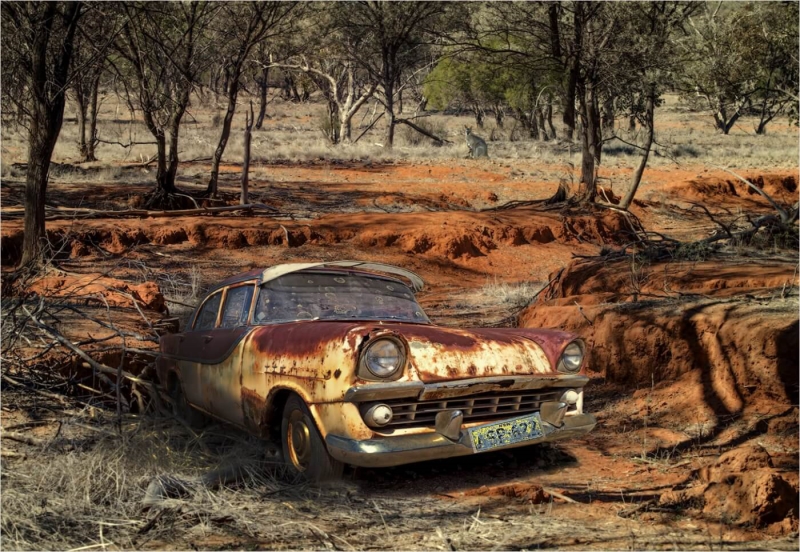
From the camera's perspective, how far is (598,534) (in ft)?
13.9

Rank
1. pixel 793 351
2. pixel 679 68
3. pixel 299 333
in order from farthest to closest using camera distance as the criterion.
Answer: pixel 679 68 → pixel 793 351 → pixel 299 333

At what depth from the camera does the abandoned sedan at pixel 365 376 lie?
4.71 m

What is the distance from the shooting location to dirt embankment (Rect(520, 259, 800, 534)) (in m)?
4.62

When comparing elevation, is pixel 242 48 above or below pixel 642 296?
above

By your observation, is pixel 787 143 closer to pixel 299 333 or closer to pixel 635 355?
pixel 635 355

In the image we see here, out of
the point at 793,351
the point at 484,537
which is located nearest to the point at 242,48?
the point at 793,351

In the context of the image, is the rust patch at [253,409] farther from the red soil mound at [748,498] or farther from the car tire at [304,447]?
the red soil mound at [748,498]

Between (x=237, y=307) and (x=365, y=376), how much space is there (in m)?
1.72

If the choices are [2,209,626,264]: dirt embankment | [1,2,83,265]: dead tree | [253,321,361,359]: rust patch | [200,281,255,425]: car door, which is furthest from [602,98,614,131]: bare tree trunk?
[253,321,361,359]: rust patch

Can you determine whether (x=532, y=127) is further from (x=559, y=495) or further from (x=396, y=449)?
(x=396, y=449)

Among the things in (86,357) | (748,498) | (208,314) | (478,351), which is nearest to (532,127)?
(208,314)

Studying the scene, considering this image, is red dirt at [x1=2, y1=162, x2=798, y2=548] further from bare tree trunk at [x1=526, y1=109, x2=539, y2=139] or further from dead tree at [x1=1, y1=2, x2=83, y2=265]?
bare tree trunk at [x1=526, y1=109, x2=539, y2=139]

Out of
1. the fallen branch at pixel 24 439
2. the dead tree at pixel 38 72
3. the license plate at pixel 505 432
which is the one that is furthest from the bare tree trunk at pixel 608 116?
the fallen branch at pixel 24 439

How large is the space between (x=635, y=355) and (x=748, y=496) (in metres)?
3.49
